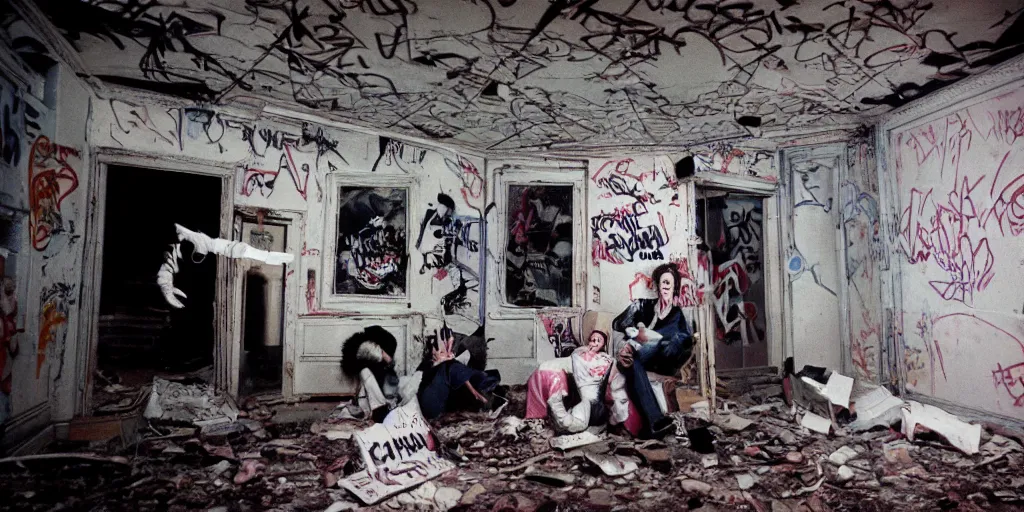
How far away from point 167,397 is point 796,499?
5.39m

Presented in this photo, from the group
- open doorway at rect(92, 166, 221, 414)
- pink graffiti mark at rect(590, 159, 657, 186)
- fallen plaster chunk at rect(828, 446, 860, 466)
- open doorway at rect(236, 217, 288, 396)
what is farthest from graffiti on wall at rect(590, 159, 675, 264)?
open doorway at rect(92, 166, 221, 414)

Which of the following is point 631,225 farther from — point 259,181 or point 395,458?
point 259,181

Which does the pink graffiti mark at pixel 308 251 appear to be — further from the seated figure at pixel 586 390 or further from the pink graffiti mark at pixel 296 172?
the seated figure at pixel 586 390

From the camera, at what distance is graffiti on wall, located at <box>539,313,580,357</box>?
6.58 m

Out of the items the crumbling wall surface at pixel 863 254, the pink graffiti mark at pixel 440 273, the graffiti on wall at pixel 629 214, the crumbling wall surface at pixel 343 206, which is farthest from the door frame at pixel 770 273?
the pink graffiti mark at pixel 440 273

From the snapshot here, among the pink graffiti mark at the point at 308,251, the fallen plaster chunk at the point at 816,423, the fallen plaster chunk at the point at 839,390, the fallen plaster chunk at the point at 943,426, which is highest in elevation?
the pink graffiti mark at the point at 308,251

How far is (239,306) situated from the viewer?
5.11 meters

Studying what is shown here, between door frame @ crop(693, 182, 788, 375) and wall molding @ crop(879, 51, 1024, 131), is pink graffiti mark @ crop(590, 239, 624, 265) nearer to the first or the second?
door frame @ crop(693, 182, 788, 375)

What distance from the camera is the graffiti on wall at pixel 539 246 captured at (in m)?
6.67

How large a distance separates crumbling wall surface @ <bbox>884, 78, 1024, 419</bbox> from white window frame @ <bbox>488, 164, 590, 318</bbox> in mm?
3367

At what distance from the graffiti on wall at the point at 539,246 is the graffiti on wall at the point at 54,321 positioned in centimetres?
442

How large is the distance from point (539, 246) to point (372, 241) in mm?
2175

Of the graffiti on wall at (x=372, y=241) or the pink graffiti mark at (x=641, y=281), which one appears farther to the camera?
the pink graffiti mark at (x=641, y=281)

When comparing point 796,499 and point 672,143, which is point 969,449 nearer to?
point 796,499
